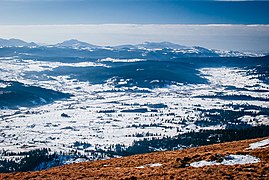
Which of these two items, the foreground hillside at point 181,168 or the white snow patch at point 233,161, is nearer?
the foreground hillside at point 181,168

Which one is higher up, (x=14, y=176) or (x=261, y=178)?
(x=261, y=178)

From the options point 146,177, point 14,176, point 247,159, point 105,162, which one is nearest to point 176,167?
point 146,177

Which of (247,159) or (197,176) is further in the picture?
(247,159)

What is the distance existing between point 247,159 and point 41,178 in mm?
22731

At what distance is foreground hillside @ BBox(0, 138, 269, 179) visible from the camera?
32.2 meters

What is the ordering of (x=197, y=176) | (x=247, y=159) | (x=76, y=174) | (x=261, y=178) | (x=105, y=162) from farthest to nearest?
(x=105, y=162) → (x=76, y=174) → (x=247, y=159) → (x=197, y=176) → (x=261, y=178)

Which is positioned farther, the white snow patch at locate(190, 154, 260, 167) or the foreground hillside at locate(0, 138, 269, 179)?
the white snow patch at locate(190, 154, 260, 167)

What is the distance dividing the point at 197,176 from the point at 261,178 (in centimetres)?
564

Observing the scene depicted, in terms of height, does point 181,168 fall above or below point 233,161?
below

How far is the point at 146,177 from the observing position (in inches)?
1326

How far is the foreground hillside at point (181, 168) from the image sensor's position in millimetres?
32250

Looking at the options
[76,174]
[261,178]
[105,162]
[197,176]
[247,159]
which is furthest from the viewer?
[105,162]

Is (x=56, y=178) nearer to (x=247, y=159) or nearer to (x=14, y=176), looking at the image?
(x=14, y=176)

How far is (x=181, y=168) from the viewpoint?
35969 mm
